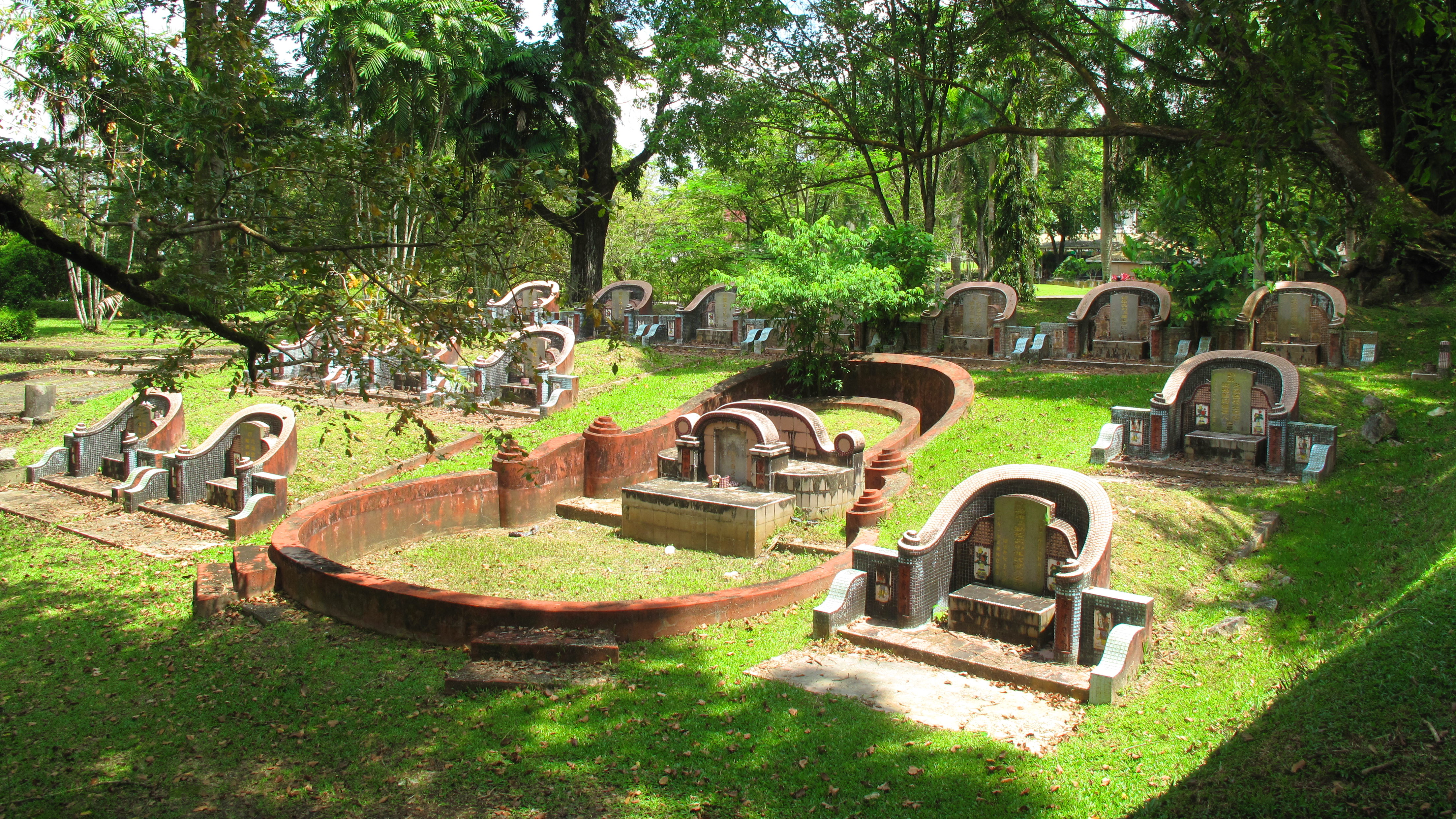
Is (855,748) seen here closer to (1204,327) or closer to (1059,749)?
(1059,749)

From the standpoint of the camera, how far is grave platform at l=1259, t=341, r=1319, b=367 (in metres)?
18.8

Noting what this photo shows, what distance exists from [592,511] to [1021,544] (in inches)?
298

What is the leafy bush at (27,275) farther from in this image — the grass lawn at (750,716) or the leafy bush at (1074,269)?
the leafy bush at (1074,269)

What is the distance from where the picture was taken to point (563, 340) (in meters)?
22.0

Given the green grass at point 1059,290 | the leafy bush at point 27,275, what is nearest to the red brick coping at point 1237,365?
the green grass at point 1059,290

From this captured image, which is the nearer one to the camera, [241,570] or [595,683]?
[595,683]

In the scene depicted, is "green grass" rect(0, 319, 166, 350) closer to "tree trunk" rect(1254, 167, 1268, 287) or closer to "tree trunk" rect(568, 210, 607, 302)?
"tree trunk" rect(568, 210, 607, 302)

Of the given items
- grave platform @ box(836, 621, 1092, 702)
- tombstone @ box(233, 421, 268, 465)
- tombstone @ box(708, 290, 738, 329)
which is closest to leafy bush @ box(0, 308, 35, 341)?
tombstone @ box(233, 421, 268, 465)

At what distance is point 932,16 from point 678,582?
1656 centimetres

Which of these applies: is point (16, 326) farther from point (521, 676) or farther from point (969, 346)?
point (521, 676)

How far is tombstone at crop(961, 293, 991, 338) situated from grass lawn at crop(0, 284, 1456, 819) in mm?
11182

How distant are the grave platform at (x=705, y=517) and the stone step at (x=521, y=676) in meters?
4.97

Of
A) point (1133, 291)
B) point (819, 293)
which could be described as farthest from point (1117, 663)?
point (1133, 291)

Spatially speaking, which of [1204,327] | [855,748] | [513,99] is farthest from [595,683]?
[513,99]
